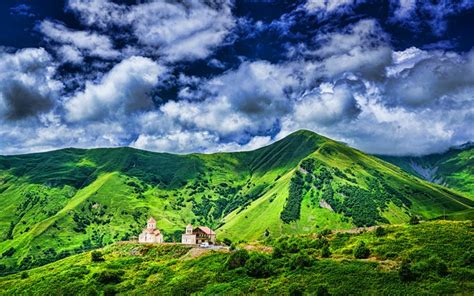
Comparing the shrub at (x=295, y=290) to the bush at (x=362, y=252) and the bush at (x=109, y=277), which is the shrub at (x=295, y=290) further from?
the bush at (x=109, y=277)

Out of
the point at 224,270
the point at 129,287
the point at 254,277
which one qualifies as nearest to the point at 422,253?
the point at 254,277

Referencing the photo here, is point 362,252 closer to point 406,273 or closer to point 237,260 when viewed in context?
point 406,273

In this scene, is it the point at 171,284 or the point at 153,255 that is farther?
the point at 153,255

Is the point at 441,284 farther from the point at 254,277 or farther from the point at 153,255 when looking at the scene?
the point at 153,255

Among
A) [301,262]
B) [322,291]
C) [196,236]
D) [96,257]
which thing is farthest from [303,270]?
[96,257]

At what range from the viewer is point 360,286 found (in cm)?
8588

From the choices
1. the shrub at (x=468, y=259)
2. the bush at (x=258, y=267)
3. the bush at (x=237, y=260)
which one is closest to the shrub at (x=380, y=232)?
the bush at (x=258, y=267)

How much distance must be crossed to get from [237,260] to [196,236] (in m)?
75.6

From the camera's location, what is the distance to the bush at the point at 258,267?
344 feet

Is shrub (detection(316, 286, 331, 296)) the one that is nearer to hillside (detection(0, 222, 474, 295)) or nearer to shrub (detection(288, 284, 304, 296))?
hillside (detection(0, 222, 474, 295))

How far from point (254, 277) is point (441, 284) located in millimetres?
43568

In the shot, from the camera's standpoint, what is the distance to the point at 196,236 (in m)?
188

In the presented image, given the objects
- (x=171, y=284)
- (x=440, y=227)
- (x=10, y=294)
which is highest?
(x=440, y=227)

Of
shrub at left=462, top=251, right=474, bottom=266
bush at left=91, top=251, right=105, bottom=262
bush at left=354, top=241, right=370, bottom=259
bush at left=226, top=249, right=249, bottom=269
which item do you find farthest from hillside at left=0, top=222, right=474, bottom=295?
bush at left=91, top=251, right=105, bottom=262
